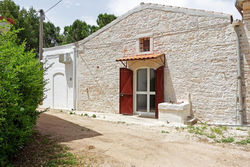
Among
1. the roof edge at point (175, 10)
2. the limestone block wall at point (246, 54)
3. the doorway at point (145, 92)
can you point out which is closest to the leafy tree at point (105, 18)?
the roof edge at point (175, 10)

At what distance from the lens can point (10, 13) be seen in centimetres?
2075

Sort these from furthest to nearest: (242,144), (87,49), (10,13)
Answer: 1. (10,13)
2. (87,49)
3. (242,144)

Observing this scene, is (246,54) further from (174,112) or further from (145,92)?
(145,92)

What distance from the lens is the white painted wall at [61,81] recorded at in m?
11.1

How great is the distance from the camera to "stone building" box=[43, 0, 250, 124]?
22.1 feet

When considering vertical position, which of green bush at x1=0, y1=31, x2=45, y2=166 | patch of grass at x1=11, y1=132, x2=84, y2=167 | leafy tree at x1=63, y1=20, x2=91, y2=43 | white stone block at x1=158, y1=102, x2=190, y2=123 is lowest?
patch of grass at x1=11, y1=132, x2=84, y2=167

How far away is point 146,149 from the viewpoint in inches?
163

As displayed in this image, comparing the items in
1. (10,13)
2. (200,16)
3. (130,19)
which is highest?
(10,13)

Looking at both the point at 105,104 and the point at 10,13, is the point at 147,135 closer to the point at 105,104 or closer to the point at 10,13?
the point at 105,104

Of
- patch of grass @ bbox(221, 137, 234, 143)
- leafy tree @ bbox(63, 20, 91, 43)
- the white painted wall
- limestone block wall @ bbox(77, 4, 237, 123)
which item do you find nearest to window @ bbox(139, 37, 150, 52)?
limestone block wall @ bbox(77, 4, 237, 123)

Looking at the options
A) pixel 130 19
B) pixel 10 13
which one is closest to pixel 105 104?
pixel 130 19

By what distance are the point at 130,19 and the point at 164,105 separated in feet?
15.1

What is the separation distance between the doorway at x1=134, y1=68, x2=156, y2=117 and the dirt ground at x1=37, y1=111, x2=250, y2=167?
2.82 metres

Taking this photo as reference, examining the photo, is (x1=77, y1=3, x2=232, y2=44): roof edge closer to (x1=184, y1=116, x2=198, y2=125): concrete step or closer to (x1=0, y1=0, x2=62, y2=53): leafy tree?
(x1=184, y1=116, x2=198, y2=125): concrete step
